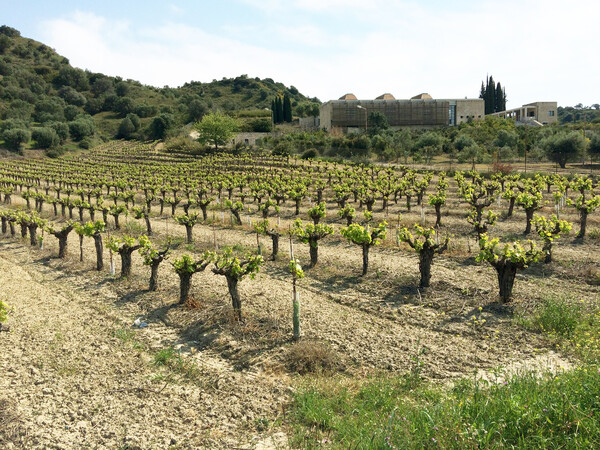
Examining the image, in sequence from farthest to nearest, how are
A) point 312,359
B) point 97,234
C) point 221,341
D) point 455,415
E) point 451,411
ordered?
point 97,234
point 221,341
point 312,359
point 451,411
point 455,415

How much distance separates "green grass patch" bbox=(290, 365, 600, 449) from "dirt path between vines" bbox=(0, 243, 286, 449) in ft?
3.13

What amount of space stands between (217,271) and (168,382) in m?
3.67

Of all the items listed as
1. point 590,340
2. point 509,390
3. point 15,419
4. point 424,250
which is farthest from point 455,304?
point 15,419

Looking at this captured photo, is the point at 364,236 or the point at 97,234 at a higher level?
the point at 364,236

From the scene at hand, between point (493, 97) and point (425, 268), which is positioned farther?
point (493, 97)

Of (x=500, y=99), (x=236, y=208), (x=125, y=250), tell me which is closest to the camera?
(x=125, y=250)

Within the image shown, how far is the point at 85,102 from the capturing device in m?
128

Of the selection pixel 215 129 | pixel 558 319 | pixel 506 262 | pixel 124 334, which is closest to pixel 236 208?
pixel 124 334

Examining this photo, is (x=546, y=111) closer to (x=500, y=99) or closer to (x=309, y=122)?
(x=500, y=99)

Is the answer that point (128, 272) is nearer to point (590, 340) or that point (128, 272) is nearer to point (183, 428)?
point (183, 428)

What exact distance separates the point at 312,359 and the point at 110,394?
382cm

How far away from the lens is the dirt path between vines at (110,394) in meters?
6.89

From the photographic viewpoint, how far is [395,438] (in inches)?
225

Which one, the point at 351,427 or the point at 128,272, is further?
the point at 128,272
